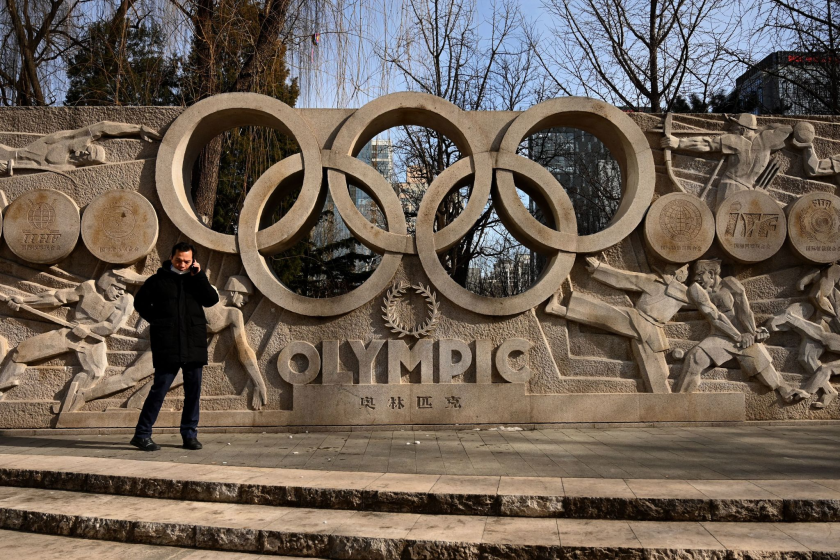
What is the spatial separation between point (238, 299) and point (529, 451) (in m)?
3.12

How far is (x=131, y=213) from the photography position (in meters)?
6.88

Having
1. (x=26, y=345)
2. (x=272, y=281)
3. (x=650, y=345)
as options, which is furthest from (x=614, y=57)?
(x=26, y=345)

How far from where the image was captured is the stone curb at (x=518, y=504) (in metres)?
3.80

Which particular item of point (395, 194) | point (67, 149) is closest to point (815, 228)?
point (395, 194)

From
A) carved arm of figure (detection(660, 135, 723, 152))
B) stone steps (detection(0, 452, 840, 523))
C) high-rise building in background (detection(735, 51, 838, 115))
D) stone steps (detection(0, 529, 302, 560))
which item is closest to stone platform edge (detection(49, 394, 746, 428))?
stone steps (detection(0, 452, 840, 523))

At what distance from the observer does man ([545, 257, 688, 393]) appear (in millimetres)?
6887

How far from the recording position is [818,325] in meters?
7.03

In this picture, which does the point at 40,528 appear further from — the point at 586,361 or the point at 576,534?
the point at 586,361

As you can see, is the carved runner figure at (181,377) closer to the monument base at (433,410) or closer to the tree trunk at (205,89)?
the monument base at (433,410)

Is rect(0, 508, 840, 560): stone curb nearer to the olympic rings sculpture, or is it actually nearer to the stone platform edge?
the stone platform edge

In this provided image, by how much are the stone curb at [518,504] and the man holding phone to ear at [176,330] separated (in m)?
1.49

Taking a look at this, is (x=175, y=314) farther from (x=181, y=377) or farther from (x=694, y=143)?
(x=694, y=143)

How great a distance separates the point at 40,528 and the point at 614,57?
13.2 m

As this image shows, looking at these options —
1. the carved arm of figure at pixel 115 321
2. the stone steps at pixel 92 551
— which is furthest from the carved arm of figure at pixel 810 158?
the carved arm of figure at pixel 115 321
